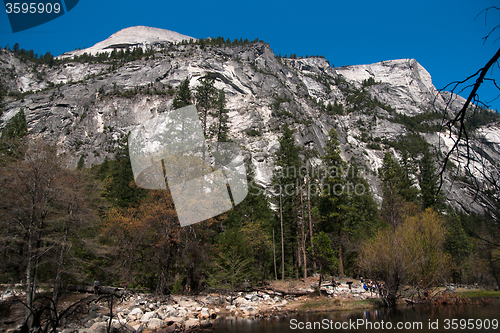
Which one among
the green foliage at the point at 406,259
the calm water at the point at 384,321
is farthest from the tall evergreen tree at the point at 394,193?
the calm water at the point at 384,321

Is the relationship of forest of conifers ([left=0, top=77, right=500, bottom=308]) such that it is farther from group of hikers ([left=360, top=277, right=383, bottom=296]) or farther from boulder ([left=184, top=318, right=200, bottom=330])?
boulder ([left=184, top=318, right=200, bottom=330])

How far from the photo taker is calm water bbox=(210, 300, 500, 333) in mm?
10266

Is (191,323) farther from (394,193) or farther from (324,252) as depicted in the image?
(394,193)

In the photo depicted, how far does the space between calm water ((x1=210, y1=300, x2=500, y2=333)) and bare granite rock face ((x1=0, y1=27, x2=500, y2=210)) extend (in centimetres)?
3908

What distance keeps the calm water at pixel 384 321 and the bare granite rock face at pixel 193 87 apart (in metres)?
39.1

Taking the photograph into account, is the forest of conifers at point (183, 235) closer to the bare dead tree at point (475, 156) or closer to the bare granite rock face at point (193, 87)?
the bare dead tree at point (475, 156)

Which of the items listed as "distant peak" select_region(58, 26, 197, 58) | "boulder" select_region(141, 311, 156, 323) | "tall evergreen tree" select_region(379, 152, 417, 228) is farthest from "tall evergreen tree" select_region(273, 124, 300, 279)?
"distant peak" select_region(58, 26, 197, 58)

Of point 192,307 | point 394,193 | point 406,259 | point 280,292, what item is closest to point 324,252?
point 280,292

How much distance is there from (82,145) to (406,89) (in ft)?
467

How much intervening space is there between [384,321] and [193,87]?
2604 inches

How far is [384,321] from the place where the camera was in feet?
36.9

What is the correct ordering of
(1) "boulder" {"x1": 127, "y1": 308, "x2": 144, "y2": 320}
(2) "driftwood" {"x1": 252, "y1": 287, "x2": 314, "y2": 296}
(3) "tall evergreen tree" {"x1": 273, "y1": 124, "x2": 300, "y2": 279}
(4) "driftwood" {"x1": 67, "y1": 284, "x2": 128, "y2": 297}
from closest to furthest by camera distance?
(1) "boulder" {"x1": 127, "y1": 308, "x2": 144, "y2": 320} → (4) "driftwood" {"x1": 67, "y1": 284, "x2": 128, "y2": 297} → (2) "driftwood" {"x1": 252, "y1": 287, "x2": 314, "y2": 296} → (3) "tall evergreen tree" {"x1": 273, "y1": 124, "x2": 300, "y2": 279}

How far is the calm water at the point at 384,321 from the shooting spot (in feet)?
33.7

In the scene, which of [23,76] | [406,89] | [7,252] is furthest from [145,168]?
[406,89]
